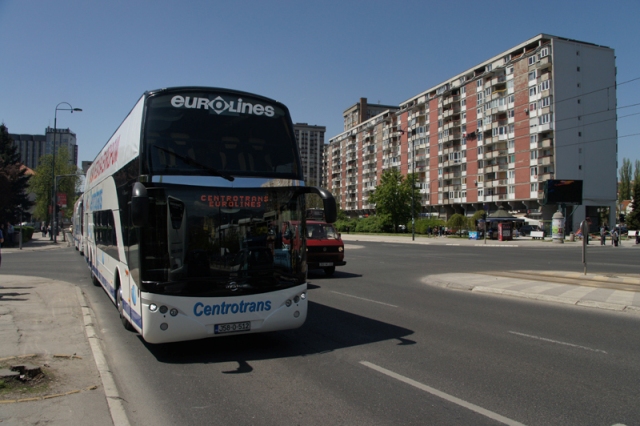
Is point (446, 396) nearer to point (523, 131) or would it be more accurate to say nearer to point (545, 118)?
point (545, 118)

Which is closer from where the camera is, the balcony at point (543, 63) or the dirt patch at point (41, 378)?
the dirt patch at point (41, 378)

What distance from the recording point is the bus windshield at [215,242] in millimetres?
6289

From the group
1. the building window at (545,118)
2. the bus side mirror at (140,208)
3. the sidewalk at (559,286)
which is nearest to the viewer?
the bus side mirror at (140,208)

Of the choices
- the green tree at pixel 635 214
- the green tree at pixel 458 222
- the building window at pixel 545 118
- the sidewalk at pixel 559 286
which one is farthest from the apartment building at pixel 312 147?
the sidewalk at pixel 559 286

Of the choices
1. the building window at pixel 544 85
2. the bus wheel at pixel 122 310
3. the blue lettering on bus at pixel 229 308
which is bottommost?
the bus wheel at pixel 122 310

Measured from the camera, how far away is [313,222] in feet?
60.7

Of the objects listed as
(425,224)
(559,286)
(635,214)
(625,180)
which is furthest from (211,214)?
(625,180)

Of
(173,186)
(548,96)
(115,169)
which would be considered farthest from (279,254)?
(548,96)

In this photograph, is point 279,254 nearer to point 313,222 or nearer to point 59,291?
point 59,291

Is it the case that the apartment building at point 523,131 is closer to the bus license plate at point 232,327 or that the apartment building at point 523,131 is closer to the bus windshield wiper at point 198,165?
the bus windshield wiper at point 198,165

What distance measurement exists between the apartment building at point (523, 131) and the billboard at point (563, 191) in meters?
14.7

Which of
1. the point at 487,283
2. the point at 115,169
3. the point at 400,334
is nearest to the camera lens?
the point at 400,334

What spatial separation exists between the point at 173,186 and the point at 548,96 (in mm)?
74932

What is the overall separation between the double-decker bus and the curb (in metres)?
0.61
